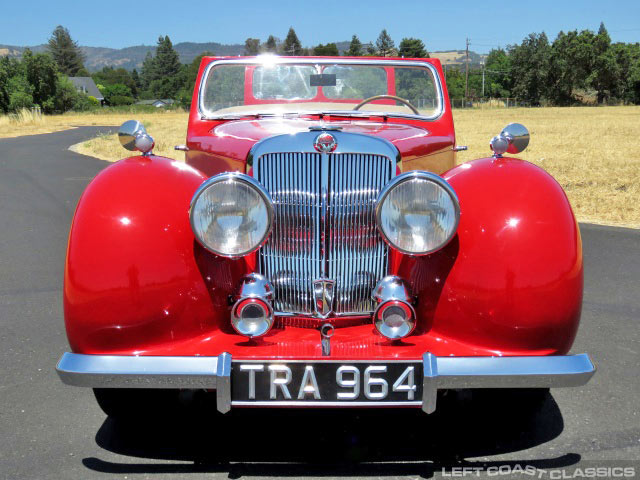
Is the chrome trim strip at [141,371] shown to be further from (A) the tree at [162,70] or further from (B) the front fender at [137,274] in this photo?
(A) the tree at [162,70]

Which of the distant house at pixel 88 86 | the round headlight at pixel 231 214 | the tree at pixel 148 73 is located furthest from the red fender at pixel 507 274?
the tree at pixel 148 73

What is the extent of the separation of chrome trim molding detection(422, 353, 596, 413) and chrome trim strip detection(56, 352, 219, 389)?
29.0 inches

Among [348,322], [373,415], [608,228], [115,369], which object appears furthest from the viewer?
[608,228]

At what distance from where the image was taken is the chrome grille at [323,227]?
8.87 feet

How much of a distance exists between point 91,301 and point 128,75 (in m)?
129

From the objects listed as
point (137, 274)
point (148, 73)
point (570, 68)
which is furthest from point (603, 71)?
point (148, 73)

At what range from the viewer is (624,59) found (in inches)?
2586

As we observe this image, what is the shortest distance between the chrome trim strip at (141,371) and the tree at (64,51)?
125m

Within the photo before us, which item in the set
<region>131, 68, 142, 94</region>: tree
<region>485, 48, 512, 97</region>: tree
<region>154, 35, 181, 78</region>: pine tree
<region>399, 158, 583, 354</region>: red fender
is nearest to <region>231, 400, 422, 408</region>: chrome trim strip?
<region>399, 158, 583, 354</region>: red fender

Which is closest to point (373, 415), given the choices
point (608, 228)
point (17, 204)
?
point (608, 228)

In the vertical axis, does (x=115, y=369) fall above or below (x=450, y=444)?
above

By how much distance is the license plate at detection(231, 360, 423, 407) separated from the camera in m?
2.36

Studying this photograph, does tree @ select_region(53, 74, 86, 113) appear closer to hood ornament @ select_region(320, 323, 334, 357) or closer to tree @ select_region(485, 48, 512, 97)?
tree @ select_region(485, 48, 512, 97)

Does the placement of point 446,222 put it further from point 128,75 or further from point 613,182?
point 128,75
